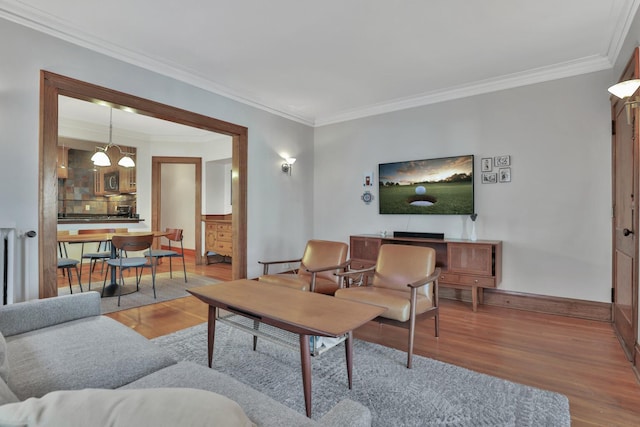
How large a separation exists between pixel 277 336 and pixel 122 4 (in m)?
2.89

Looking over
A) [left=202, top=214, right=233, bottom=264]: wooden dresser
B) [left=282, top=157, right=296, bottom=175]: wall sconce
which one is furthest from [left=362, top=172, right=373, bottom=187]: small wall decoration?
[left=202, top=214, right=233, bottom=264]: wooden dresser

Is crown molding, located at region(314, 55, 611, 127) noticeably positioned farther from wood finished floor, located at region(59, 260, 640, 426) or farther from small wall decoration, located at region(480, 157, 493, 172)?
wood finished floor, located at region(59, 260, 640, 426)

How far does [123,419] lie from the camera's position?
605 millimetres

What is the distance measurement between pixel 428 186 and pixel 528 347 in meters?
2.36

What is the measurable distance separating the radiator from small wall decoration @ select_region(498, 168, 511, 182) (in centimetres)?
501

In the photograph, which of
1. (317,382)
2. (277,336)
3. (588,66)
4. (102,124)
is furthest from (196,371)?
(102,124)

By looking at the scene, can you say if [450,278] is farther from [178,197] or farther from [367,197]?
[178,197]

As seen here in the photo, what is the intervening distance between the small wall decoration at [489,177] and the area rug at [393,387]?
2614 mm

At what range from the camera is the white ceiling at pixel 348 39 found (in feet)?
8.69

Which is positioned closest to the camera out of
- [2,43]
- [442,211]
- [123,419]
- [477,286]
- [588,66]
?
[123,419]

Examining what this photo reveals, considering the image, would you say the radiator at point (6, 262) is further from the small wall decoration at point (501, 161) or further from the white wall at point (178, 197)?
the white wall at point (178, 197)

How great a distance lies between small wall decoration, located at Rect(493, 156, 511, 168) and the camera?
13.1 ft

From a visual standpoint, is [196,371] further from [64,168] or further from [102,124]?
[64,168]

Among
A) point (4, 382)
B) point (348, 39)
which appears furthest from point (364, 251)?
point (4, 382)
